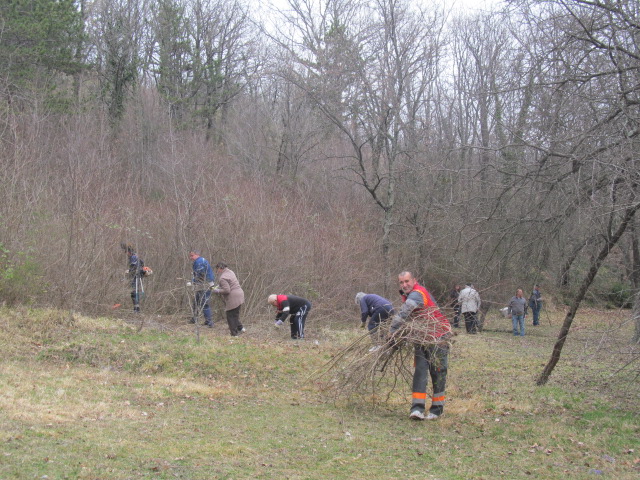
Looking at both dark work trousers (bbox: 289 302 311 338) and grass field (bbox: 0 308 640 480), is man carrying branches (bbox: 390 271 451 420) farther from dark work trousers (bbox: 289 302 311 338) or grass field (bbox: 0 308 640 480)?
dark work trousers (bbox: 289 302 311 338)

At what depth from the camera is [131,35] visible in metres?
32.9

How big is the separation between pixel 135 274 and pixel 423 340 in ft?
31.9

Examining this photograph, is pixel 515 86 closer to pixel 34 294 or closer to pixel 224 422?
pixel 224 422

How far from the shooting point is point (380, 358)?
8250 millimetres

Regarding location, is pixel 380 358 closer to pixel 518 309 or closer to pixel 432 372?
pixel 432 372

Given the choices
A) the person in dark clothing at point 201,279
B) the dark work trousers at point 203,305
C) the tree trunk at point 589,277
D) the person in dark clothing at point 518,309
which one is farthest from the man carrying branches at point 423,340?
the person in dark clothing at point 518,309

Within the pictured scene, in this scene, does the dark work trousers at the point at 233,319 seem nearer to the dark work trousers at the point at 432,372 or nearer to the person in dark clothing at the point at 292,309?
the person in dark clothing at the point at 292,309

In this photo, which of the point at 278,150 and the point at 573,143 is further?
the point at 278,150

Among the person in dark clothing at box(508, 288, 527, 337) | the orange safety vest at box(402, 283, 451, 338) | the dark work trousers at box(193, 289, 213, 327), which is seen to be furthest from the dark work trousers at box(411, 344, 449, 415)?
the person in dark clothing at box(508, 288, 527, 337)

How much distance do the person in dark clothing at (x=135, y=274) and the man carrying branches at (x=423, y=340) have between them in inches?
354

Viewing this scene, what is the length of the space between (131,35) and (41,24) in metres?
9.02

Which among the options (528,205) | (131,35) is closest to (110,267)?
(528,205)

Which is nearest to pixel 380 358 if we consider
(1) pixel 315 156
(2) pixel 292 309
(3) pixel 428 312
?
(3) pixel 428 312

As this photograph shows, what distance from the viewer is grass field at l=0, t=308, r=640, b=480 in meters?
5.79
